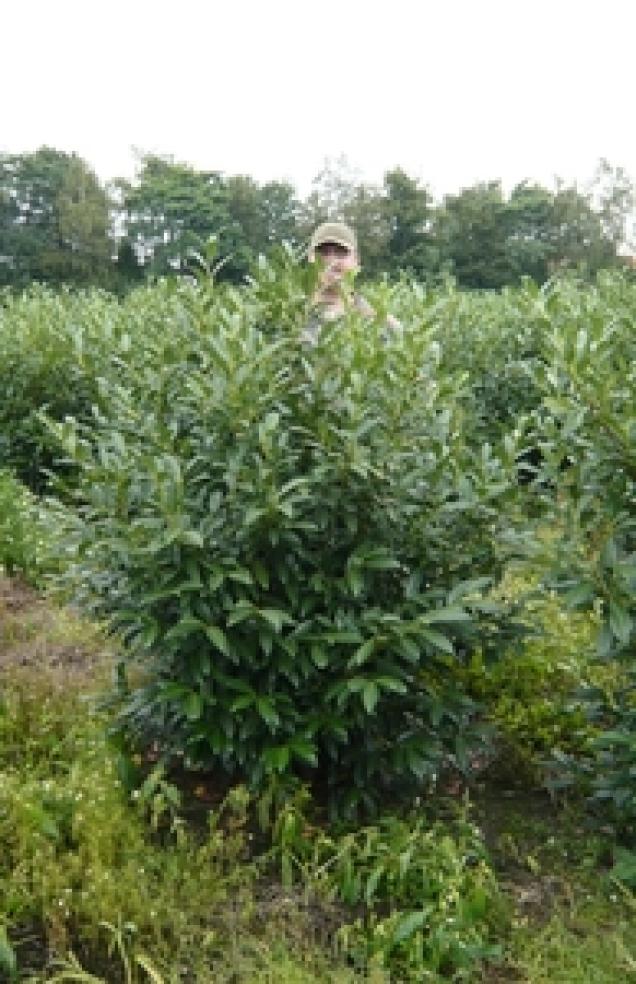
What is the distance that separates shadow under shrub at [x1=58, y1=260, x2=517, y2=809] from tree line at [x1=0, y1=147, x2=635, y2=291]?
29.4 meters

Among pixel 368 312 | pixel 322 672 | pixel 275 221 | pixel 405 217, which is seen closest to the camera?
pixel 322 672

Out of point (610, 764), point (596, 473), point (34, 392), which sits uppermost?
point (34, 392)

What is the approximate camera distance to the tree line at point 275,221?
3688 centimetres

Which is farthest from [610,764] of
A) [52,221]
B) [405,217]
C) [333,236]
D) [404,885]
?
[52,221]

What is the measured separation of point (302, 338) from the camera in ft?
9.89

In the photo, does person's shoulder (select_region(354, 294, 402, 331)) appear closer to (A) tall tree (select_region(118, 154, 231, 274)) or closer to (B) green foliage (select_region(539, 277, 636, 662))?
(B) green foliage (select_region(539, 277, 636, 662))

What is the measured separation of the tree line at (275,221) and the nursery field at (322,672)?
29.4 meters

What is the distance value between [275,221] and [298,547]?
146 feet

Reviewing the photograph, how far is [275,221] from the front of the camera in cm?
4531

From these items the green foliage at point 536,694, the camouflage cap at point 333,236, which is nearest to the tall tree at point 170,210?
the camouflage cap at point 333,236

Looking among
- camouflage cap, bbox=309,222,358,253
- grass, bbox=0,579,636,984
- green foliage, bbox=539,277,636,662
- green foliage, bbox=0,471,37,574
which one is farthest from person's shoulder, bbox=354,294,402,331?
green foliage, bbox=0,471,37,574

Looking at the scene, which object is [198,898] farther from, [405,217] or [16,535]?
[405,217]

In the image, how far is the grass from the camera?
246 cm

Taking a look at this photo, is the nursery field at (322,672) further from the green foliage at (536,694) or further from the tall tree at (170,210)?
the tall tree at (170,210)
